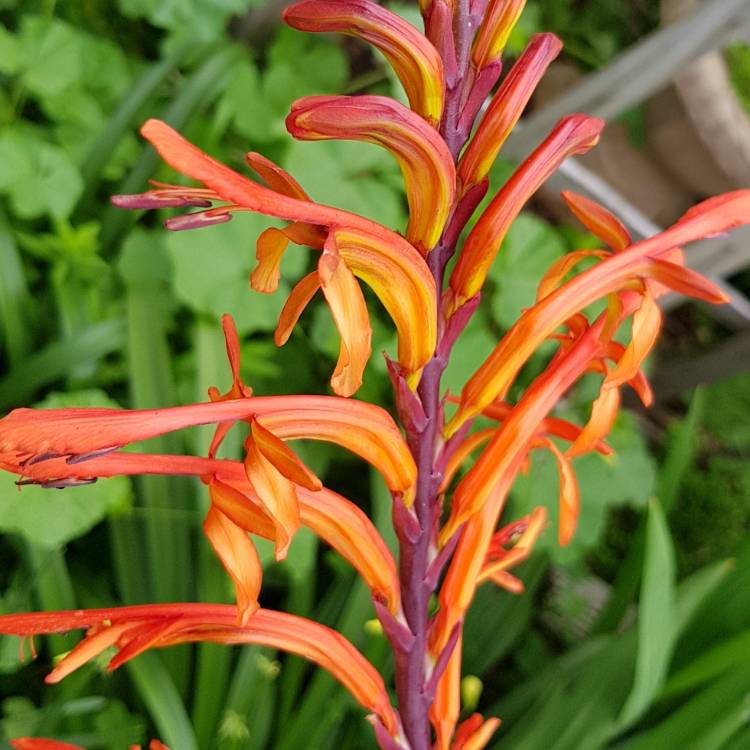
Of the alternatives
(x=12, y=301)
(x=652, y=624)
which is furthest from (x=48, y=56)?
(x=652, y=624)

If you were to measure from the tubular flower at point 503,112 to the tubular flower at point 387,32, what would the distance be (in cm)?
3

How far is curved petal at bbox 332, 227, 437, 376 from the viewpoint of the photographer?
329mm

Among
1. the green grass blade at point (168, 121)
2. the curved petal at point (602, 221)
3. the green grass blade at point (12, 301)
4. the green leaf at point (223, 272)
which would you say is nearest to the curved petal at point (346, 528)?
the curved petal at point (602, 221)

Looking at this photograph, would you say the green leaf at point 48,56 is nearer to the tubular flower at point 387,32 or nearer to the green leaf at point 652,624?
the tubular flower at point 387,32

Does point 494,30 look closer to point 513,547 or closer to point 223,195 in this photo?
point 223,195

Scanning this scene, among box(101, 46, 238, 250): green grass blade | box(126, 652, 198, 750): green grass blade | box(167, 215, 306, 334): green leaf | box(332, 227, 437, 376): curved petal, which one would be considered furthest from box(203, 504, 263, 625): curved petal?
box(101, 46, 238, 250): green grass blade

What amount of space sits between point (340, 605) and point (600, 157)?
1.03 metres

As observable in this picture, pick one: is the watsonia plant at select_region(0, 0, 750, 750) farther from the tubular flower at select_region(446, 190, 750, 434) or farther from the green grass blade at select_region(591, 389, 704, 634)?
the green grass blade at select_region(591, 389, 704, 634)

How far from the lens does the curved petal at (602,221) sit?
429mm

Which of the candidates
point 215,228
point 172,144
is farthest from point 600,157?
point 172,144

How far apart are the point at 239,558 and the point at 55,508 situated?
48 centimetres

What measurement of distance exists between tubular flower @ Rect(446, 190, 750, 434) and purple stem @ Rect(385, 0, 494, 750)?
0.09 ft

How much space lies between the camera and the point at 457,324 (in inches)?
15.5

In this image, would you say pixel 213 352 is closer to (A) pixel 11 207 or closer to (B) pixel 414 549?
(A) pixel 11 207
